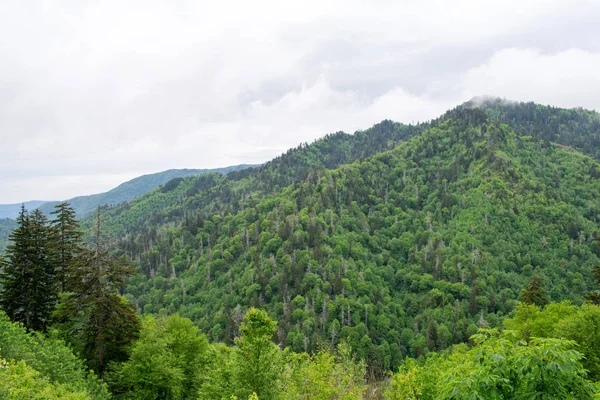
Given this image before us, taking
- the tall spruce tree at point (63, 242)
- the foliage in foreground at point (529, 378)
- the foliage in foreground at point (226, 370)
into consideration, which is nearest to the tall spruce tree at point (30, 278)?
the tall spruce tree at point (63, 242)

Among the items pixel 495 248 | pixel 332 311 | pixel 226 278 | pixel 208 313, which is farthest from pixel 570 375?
pixel 495 248

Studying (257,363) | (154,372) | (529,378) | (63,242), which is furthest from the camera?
(63,242)

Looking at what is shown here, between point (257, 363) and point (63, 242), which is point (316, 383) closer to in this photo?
point (257, 363)

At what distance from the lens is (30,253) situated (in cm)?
3562

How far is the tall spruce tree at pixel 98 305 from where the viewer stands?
2973cm

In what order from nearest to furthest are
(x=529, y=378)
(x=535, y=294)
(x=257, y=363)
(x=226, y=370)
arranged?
(x=529, y=378)
(x=257, y=363)
(x=226, y=370)
(x=535, y=294)

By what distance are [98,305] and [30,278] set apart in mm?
10412

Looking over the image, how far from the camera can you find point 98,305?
99.9ft

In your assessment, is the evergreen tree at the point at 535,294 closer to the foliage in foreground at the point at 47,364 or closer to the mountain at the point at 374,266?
the foliage in foreground at the point at 47,364

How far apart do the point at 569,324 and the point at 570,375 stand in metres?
33.1

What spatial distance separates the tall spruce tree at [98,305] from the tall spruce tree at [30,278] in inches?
173

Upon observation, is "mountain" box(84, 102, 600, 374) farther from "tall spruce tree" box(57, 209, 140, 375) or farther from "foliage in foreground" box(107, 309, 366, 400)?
"tall spruce tree" box(57, 209, 140, 375)

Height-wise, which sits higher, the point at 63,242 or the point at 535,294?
the point at 63,242

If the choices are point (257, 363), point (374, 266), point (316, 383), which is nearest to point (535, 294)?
point (316, 383)
